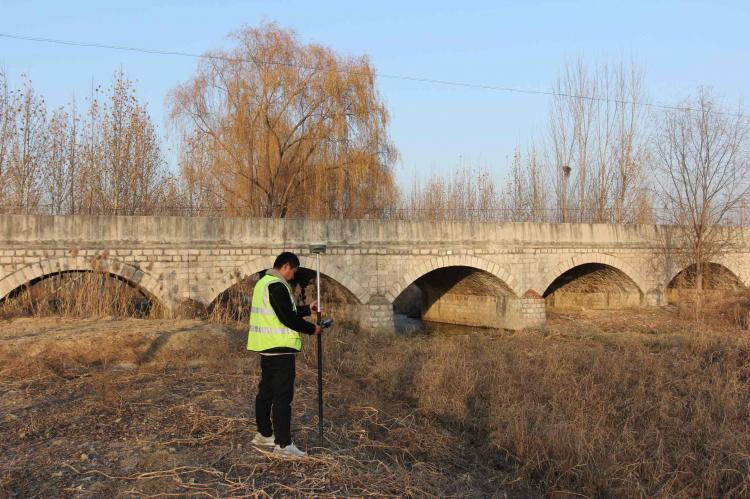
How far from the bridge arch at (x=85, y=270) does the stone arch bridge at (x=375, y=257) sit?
2 centimetres

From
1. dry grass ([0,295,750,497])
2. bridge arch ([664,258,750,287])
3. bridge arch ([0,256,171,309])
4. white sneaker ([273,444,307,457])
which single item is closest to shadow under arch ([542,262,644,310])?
bridge arch ([664,258,750,287])

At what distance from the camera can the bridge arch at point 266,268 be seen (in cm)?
1460

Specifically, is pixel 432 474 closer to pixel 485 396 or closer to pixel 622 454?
pixel 622 454

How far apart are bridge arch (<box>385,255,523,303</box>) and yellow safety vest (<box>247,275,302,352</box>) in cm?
1233

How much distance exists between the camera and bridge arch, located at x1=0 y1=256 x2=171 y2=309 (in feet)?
41.4

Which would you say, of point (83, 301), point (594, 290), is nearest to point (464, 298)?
point (594, 290)

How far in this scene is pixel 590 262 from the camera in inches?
768

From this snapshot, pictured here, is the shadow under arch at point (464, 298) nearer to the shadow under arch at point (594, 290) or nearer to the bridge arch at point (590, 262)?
the bridge arch at point (590, 262)

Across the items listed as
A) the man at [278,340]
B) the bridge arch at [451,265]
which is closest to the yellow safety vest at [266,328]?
the man at [278,340]

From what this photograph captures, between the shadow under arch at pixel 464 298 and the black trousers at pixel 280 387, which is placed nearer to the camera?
the black trousers at pixel 280 387

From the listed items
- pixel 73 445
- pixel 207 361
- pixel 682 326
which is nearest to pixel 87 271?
pixel 207 361

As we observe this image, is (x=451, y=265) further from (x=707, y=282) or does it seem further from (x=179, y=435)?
(x=707, y=282)

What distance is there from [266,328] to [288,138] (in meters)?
15.5

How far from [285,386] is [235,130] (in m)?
15.2
